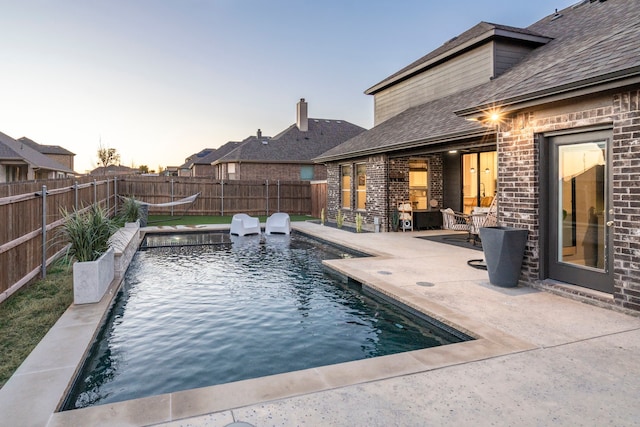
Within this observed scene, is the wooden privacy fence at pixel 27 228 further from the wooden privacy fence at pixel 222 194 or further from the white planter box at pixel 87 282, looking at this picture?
the wooden privacy fence at pixel 222 194

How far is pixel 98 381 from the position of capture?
330 centimetres

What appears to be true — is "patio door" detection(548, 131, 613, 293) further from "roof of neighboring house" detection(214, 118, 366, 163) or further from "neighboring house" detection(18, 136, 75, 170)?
"neighboring house" detection(18, 136, 75, 170)

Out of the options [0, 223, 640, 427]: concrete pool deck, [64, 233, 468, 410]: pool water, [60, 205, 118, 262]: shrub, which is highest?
[60, 205, 118, 262]: shrub

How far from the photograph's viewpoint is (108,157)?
65.1m

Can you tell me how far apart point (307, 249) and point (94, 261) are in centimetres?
574

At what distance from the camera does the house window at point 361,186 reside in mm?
14283

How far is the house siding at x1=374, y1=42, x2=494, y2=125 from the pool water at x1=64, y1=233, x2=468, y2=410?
25.5 ft

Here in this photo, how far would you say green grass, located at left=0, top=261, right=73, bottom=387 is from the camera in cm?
353

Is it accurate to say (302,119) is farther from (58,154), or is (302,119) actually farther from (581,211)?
(58,154)

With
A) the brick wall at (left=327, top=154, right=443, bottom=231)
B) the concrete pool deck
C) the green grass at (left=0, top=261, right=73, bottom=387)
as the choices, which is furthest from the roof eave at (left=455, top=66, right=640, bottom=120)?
the brick wall at (left=327, top=154, right=443, bottom=231)

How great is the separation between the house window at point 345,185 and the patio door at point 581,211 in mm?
9997

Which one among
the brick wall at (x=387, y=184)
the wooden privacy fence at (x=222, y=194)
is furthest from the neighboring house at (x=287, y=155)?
the brick wall at (x=387, y=184)

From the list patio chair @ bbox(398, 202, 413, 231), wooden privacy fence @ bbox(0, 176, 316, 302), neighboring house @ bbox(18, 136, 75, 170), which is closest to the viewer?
wooden privacy fence @ bbox(0, 176, 316, 302)

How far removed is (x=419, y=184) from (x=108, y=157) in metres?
64.1
